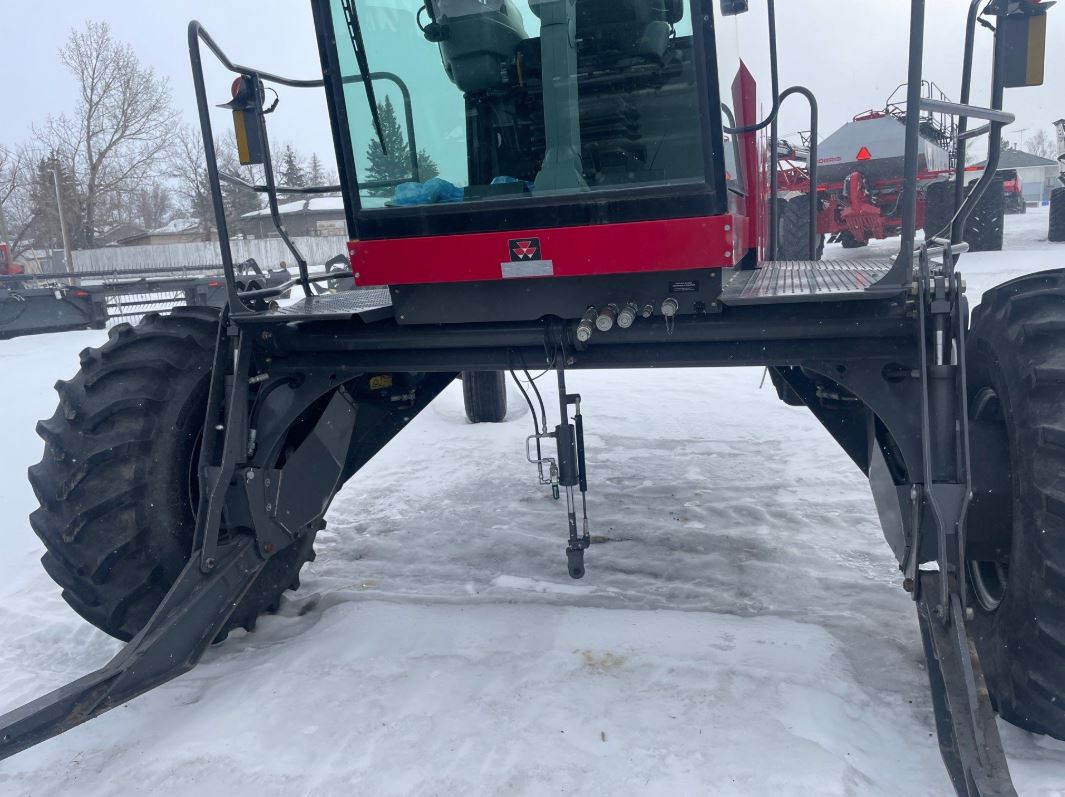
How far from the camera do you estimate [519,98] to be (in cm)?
281

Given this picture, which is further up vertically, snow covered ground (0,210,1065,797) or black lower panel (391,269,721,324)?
black lower panel (391,269,721,324)

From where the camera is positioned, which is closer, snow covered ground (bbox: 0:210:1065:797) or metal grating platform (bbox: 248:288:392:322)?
snow covered ground (bbox: 0:210:1065:797)

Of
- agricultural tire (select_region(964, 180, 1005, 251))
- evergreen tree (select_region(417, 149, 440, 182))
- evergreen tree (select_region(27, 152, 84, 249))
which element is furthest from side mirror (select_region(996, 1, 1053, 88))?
evergreen tree (select_region(27, 152, 84, 249))

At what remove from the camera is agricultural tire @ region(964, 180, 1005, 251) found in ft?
44.0

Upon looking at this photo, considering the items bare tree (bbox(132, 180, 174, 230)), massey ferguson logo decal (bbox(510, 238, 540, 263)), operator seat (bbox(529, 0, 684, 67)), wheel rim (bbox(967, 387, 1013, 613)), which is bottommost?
wheel rim (bbox(967, 387, 1013, 613))

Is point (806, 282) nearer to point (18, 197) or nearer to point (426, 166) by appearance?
point (426, 166)

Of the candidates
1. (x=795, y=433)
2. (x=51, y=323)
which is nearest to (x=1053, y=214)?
(x=795, y=433)

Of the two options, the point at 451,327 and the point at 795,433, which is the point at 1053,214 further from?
the point at 451,327

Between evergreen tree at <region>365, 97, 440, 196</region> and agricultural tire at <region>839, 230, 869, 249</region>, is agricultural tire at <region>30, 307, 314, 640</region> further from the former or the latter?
agricultural tire at <region>839, 230, 869, 249</region>

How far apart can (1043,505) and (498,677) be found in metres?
1.72

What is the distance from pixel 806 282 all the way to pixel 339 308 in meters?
1.69

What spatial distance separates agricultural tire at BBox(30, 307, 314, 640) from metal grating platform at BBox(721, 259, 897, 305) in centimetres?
200

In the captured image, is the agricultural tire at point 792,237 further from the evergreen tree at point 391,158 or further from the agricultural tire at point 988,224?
the evergreen tree at point 391,158

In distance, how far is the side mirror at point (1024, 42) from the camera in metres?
2.27
